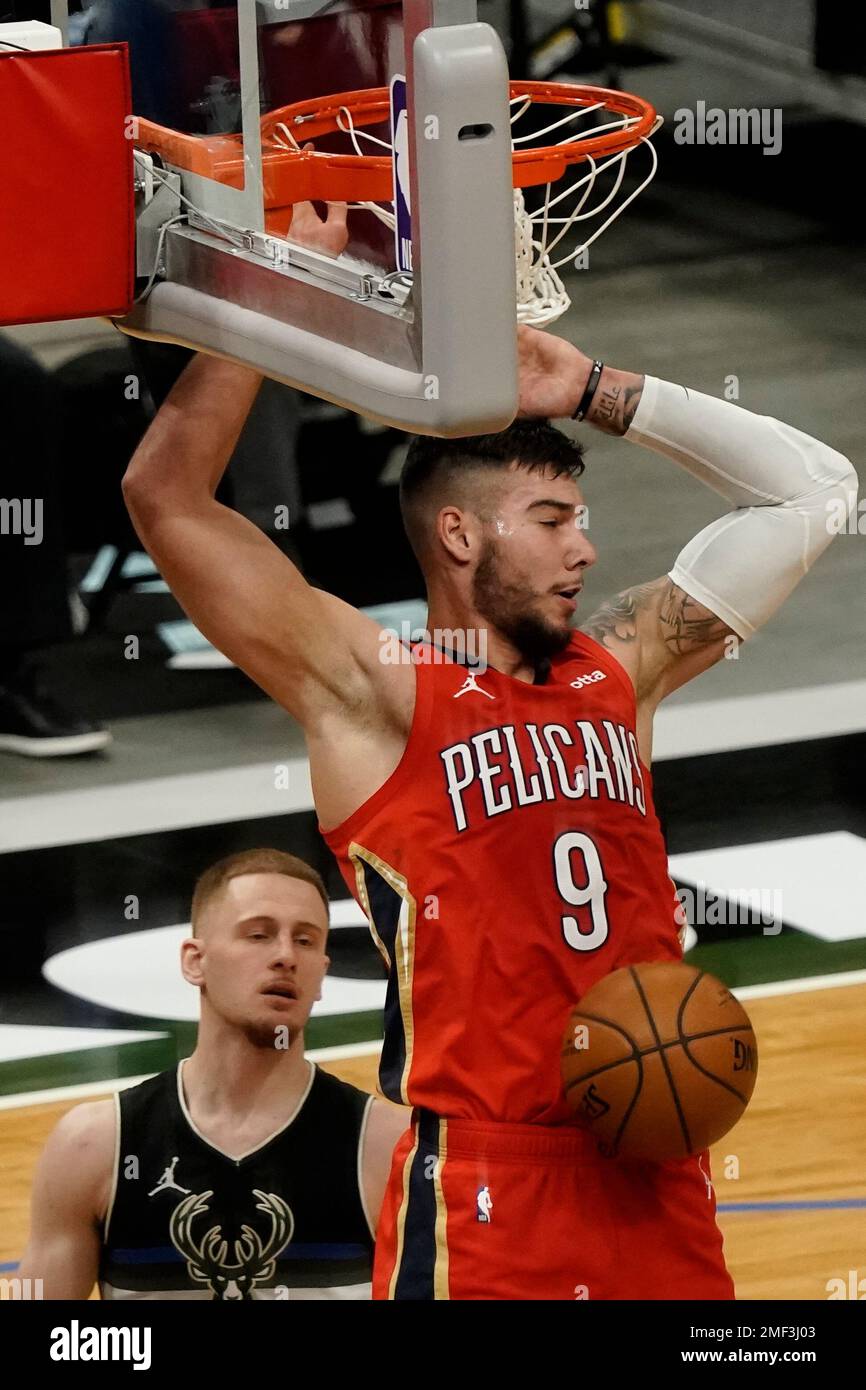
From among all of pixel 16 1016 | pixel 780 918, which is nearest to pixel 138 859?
pixel 16 1016

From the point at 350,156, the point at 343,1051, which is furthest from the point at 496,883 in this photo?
the point at 343,1051

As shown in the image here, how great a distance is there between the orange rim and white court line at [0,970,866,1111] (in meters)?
3.12

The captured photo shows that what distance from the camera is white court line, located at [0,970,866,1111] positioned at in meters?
6.58

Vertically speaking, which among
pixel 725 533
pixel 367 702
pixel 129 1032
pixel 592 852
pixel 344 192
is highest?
pixel 344 192

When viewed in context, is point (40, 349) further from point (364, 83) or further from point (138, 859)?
point (364, 83)

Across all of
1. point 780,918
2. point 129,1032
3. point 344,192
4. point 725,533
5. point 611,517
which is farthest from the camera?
point 611,517

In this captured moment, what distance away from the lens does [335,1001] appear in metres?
7.13

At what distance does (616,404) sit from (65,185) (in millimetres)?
1429

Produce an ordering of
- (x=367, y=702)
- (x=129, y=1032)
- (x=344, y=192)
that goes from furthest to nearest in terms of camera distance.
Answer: (x=129, y=1032) → (x=367, y=702) → (x=344, y=192)

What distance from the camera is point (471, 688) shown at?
4.28 m

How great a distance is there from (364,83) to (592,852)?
140 cm

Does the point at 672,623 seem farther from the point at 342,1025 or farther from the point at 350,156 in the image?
the point at 342,1025
